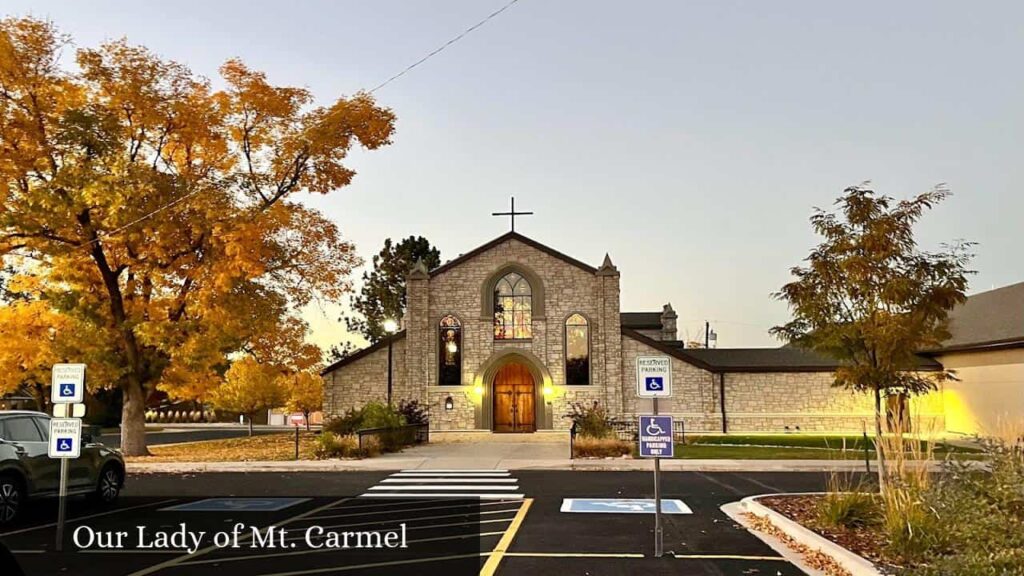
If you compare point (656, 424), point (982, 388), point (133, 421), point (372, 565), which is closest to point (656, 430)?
point (656, 424)

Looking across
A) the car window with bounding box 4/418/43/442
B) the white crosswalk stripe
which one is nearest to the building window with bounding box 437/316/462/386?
the white crosswalk stripe

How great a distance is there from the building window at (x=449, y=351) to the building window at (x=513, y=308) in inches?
72.0

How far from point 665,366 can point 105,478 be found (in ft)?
34.7

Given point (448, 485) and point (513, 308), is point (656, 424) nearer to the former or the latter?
point (448, 485)

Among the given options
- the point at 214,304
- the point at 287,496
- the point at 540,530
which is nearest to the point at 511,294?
the point at 214,304

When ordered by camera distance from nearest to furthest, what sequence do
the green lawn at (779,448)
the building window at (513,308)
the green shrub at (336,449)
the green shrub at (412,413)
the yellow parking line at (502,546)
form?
the yellow parking line at (502,546)
the green lawn at (779,448)
the green shrub at (336,449)
the green shrub at (412,413)
the building window at (513,308)

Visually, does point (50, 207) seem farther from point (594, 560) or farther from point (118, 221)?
point (594, 560)

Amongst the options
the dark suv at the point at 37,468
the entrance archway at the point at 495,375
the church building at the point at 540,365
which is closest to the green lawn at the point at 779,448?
the church building at the point at 540,365

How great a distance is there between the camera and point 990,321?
1213 inches

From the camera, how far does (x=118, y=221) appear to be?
824 inches

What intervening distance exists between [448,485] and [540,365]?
17448 millimetres

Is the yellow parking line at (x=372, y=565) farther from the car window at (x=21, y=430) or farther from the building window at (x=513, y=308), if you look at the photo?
the building window at (x=513, y=308)

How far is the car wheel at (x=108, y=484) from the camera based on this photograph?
13.7 meters

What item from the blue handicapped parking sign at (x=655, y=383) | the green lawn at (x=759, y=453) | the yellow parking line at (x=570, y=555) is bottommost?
the green lawn at (x=759, y=453)
